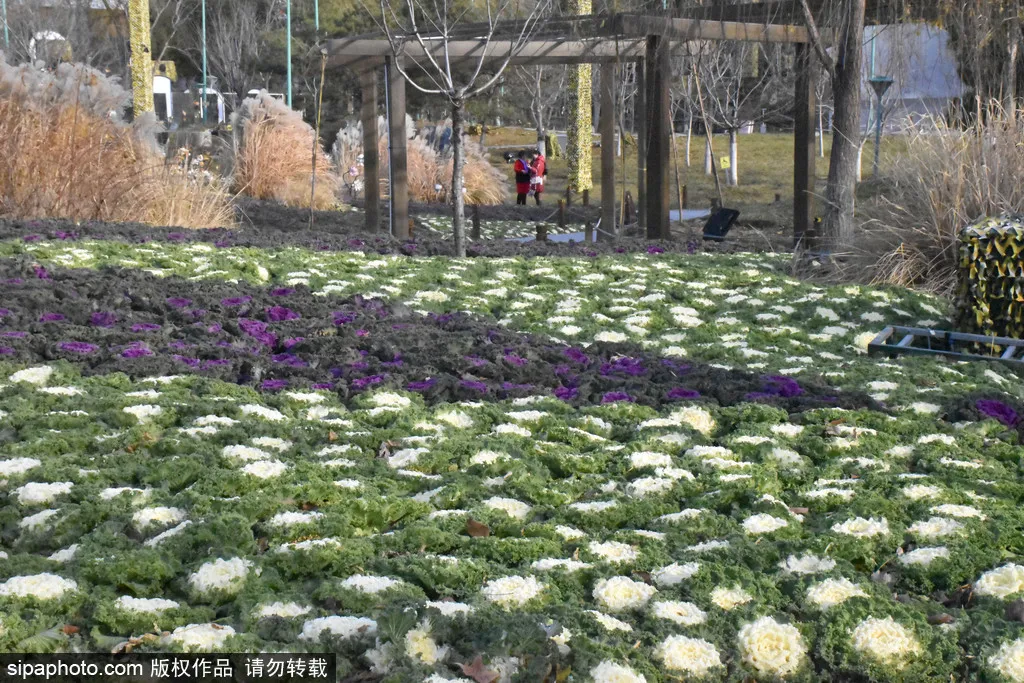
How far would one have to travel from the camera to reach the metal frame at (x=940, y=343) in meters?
7.54

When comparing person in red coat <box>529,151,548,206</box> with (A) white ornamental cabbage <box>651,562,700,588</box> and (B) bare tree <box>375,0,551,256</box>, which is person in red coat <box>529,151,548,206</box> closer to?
(B) bare tree <box>375,0,551,256</box>

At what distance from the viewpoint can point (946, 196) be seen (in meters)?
9.62

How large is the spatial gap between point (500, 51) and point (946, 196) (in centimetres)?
650

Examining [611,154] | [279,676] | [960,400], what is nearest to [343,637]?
[279,676]

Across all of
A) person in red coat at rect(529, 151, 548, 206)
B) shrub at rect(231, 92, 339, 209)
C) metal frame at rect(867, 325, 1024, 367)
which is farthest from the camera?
person in red coat at rect(529, 151, 548, 206)

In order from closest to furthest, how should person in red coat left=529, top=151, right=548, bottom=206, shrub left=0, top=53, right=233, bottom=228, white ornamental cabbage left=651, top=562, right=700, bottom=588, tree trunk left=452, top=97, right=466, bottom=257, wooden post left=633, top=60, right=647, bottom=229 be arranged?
white ornamental cabbage left=651, top=562, right=700, bottom=588
tree trunk left=452, top=97, right=466, bottom=257
shrub left=0, top=53, right=233, bottom=228
wooden post left=633, top=60, right=647, bottom=229
person in red coat left=529, top=151, right=548, bottom=206

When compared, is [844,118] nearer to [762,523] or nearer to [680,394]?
[680,394]

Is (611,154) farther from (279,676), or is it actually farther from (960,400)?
(279,676)

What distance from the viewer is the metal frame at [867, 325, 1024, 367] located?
7540mm

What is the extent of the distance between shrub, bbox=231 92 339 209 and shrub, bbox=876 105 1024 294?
11.6 metres

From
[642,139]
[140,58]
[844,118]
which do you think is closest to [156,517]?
Answer: [844,118]

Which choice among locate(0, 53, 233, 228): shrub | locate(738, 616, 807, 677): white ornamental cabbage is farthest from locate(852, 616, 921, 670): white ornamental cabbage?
locate(0, 53, 233, 228): shrub

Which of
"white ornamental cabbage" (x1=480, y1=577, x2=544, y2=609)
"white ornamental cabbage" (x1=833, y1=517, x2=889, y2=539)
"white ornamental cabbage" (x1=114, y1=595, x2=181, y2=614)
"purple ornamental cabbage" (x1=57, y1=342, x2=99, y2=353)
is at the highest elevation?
"purple ornamental cabbage" (x1=57, y1=342, x2=99, y2=353)

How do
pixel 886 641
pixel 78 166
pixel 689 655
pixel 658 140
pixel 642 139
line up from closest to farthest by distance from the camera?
pixel 689 655
pixel 886 641
pixel 78 166
pixel 658 140
pixel 642 139
